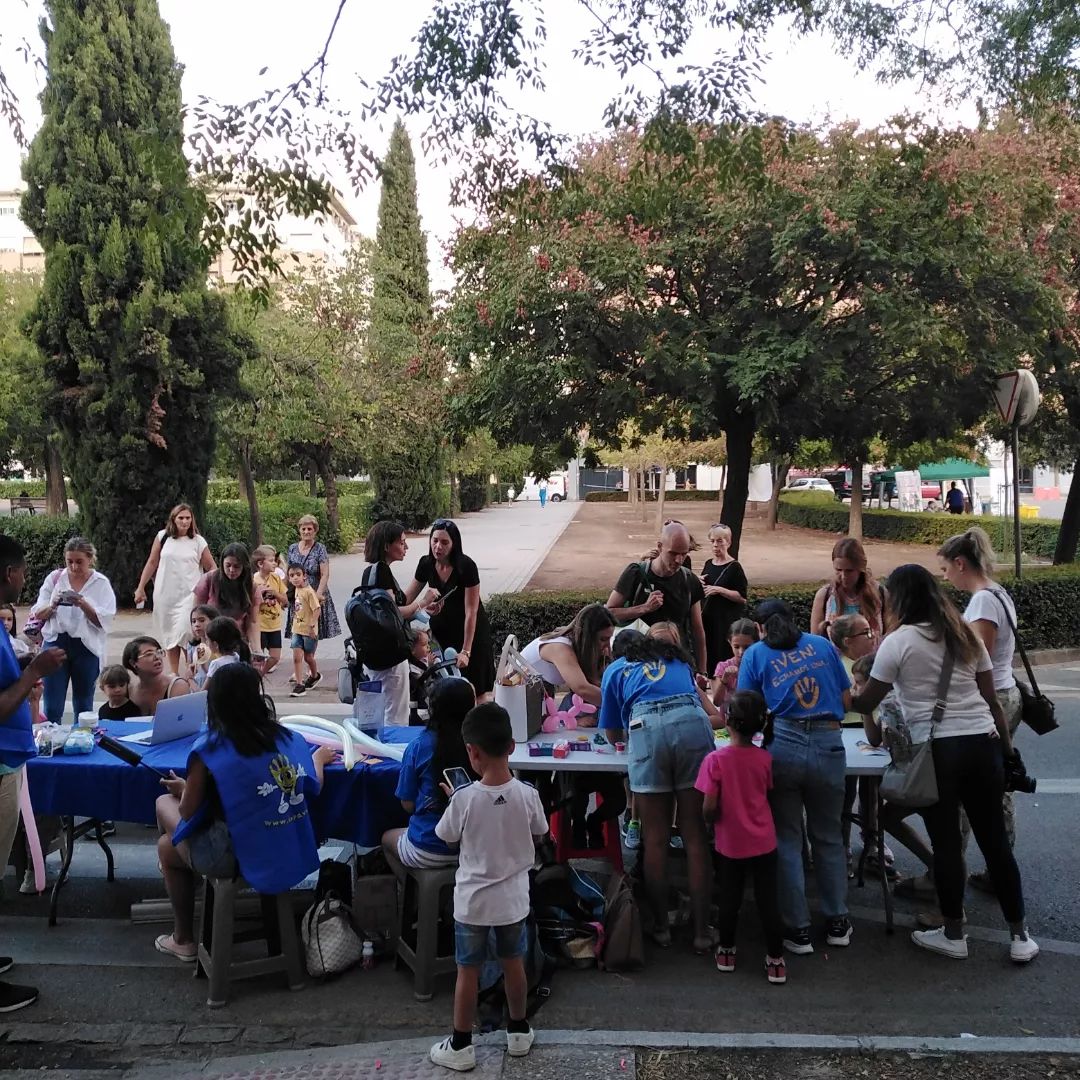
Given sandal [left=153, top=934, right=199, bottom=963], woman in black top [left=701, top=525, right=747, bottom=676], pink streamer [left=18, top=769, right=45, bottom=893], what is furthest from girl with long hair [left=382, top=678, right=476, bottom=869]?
woman in black top [left=701, top=525, right=747, bottom=676]

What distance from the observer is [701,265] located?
13.7 metres

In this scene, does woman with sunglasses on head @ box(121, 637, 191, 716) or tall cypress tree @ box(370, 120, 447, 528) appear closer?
woman with sunglasses on head @ box(121, 637, 191, 716)

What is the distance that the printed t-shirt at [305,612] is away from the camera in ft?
34.9

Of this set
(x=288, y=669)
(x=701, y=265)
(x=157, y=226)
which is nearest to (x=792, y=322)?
(x=701, y=265)

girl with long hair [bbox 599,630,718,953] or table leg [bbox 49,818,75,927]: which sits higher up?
girl with long hair [bbox 599,630,718,953]

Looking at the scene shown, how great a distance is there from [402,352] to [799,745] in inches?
904

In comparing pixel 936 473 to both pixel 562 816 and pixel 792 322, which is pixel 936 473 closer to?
pixel 792 322

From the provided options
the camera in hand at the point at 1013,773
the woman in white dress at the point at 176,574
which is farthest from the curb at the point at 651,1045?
the woman in white dress at the point at 176,574

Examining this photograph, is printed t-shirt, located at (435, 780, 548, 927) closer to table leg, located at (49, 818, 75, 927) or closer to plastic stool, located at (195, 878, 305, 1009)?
plastic stool, located at (195, 878, 305, 1009)

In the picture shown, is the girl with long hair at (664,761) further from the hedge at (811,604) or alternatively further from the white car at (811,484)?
the white car at (811,484)

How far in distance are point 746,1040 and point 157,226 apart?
585cm

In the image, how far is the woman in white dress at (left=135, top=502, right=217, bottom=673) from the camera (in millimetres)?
9578

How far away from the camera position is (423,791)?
4.25 metres

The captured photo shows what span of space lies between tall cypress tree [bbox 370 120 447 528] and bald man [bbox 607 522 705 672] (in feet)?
41.0
